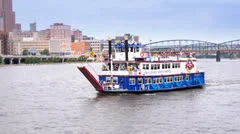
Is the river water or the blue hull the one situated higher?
the blue hull

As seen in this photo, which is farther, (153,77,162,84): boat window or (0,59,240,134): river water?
→ (153,77,162,84): boat window

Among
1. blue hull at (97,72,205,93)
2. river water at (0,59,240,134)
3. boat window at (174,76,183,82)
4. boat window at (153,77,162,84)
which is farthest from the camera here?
boat window at (174,76,183,82)

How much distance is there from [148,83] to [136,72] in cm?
227

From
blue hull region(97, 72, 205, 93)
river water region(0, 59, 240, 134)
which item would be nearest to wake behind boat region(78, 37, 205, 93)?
blue hull region(97, 72, 205, 93)

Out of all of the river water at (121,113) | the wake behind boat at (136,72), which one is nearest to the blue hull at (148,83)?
the wake behind boat at (136,72)

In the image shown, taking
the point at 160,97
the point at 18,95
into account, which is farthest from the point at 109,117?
the point at 18,95

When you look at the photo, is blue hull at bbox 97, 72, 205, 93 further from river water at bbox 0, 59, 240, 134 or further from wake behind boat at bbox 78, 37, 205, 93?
river water at bbox 0, 59, 240, 134

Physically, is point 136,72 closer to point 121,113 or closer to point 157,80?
point 157,80

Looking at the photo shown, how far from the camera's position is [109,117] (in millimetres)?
44469

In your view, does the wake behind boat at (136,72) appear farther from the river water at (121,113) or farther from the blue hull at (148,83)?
the river water at (121,113)

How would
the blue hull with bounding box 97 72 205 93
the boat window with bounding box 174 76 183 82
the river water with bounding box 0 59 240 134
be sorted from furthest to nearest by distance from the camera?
the boat window with bounding box 174 76 183 82 → the blue hull with bounding box 97 72 205 93 → the river water with bounding box 0 59 240 134

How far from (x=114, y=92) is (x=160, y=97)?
5371 mm

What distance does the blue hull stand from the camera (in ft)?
191

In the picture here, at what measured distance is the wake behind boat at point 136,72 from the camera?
58.2 meters
